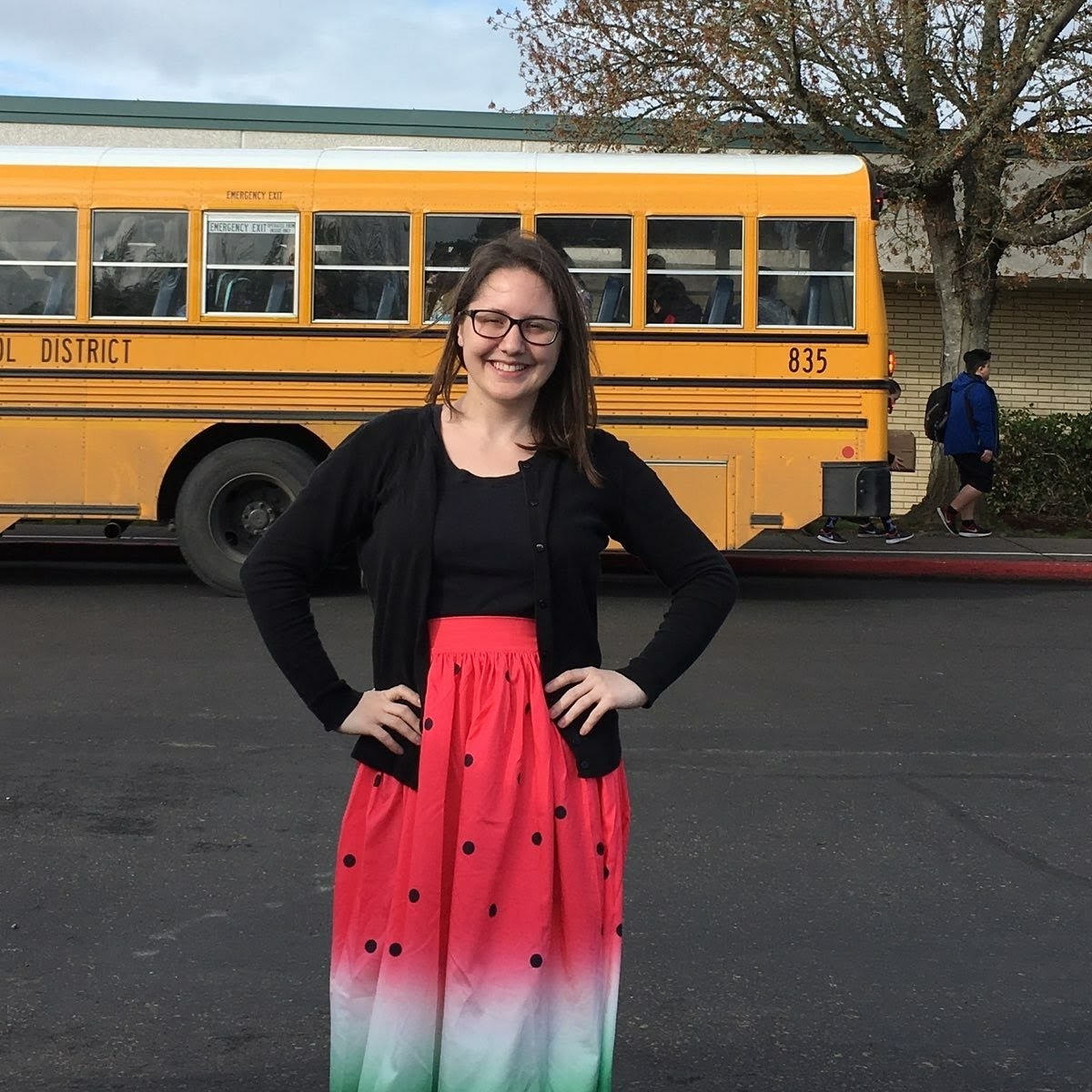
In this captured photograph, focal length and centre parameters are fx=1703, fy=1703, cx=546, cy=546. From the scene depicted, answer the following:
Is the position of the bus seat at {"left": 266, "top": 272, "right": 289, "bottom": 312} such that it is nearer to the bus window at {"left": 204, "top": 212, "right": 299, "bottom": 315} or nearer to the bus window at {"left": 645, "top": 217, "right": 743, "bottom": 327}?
the bus window at {"left": 204, "top": 212, "right": 299, "bottom": 315}

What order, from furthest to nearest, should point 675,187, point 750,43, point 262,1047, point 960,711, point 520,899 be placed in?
1. point 750,43
2. point 675,187
3. point 960,711
4. point 262,1047
5. point 520,899

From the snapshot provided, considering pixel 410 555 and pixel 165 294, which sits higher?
pixel 165 294

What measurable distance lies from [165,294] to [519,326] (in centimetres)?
1004

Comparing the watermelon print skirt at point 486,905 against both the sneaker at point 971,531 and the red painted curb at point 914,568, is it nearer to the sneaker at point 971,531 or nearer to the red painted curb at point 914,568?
the red painted curb at point 914,568

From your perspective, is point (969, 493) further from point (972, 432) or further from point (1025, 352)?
point (1025, 352)

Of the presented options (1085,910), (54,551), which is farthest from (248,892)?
(54,551)

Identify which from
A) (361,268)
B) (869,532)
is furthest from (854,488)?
(869,532)

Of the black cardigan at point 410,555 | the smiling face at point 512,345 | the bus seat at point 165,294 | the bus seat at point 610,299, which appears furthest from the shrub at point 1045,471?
the smiling face at point 512,345

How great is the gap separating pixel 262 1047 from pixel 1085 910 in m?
2.63

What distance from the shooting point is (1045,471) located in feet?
61.6

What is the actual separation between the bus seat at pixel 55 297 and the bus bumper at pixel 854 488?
569cm

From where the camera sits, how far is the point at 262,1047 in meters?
4.16

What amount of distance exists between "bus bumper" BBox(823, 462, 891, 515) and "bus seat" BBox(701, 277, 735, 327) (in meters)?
1.31

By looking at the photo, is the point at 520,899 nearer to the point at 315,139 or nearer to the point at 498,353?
the point at 498,353
